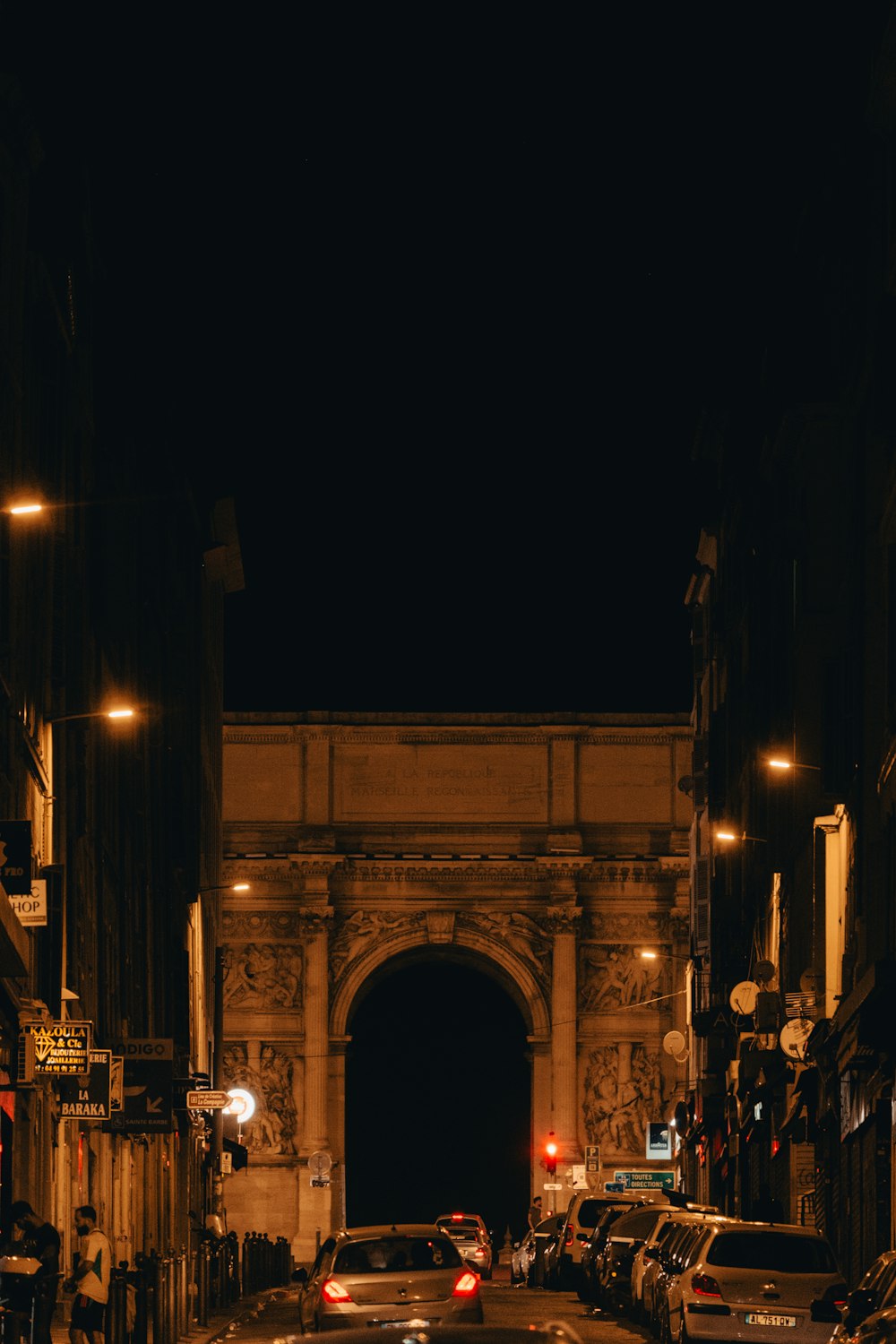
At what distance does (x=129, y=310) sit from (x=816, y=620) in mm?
14848

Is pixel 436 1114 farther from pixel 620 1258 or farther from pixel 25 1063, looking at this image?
pixel 25 1063

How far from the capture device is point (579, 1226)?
4688cm

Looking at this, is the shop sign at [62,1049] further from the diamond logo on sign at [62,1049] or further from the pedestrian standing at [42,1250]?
the pedestrian standing at [42,1250]

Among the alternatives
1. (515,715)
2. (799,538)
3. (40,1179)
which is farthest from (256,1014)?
(40,1179)

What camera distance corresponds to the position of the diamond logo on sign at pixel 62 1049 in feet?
97.4

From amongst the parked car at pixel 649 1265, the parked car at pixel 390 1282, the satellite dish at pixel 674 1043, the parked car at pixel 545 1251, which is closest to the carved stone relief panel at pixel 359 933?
the satellite dish at pixel 674 1043

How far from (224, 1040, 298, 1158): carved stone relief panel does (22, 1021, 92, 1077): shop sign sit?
55436mm

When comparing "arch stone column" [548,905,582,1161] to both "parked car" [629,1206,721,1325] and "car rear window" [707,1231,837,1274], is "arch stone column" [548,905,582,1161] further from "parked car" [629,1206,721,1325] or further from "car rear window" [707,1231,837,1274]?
"car rear window" [707,1231,837,1274]

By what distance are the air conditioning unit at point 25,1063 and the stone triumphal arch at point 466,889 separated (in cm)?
5479

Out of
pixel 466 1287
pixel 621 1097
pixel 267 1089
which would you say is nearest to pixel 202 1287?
pixel 466 1287

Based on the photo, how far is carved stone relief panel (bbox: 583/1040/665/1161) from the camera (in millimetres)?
85875

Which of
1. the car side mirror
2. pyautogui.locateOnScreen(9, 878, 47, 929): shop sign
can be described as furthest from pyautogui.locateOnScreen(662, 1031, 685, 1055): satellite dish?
the car side mirror

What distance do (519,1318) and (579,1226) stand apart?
11035 millimetres

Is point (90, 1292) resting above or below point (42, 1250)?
below
